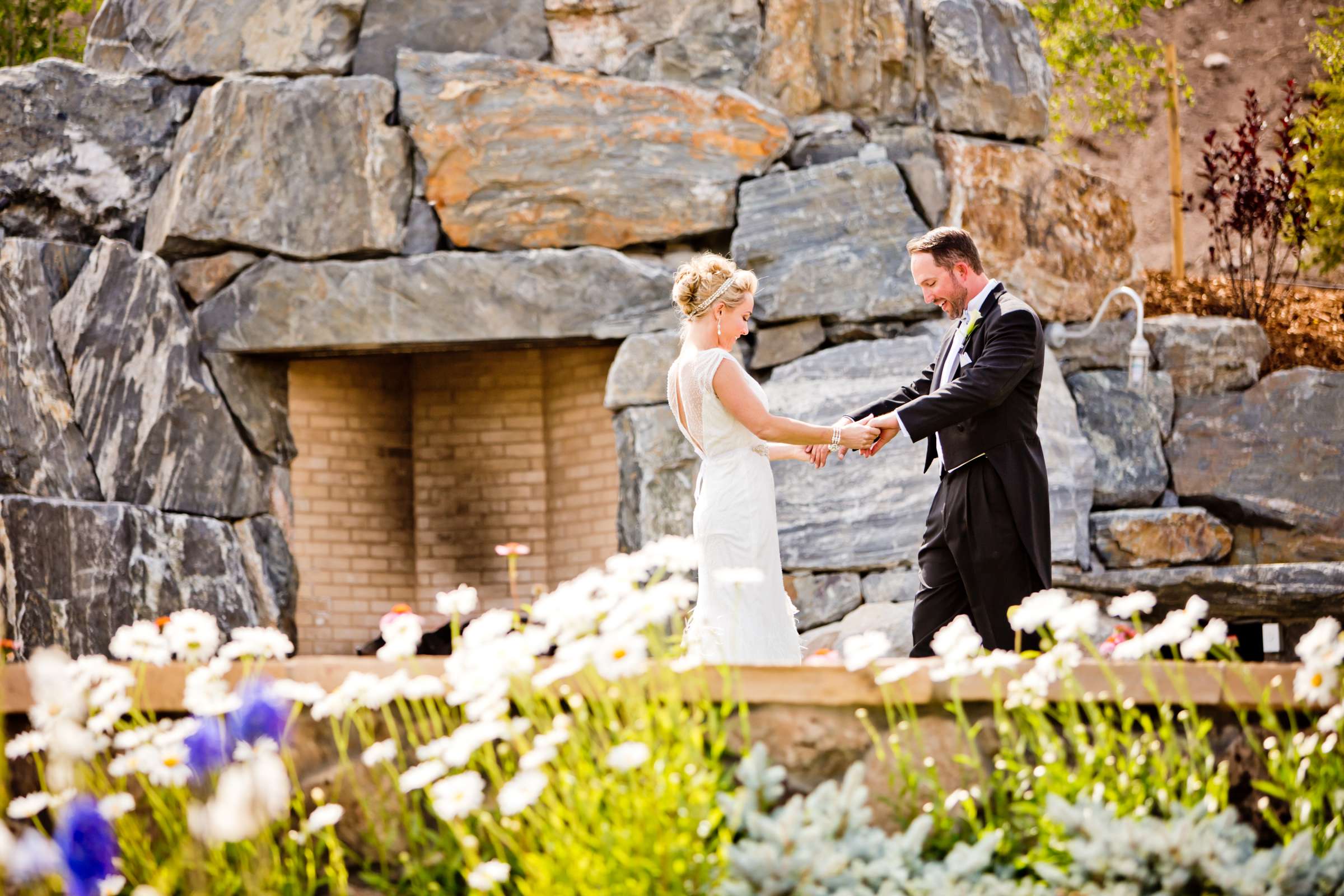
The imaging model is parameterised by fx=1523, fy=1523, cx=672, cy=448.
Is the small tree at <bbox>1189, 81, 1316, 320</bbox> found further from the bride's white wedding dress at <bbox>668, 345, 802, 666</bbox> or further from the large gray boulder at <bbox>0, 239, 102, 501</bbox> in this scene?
the large gray boulder at <bbox>0, 239, 102, 501</bbox>

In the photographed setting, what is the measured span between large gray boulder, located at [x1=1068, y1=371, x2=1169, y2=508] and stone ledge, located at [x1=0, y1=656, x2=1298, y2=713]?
15.0 feet

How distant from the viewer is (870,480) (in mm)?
7082

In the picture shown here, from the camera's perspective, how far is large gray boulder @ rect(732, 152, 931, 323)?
7.25m

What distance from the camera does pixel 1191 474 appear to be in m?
7.43

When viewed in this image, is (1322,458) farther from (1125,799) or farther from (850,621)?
(1125,799)

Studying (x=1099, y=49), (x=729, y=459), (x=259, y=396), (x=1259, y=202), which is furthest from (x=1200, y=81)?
(x=729, y=459)

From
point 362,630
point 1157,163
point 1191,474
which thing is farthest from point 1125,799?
point 1157,163

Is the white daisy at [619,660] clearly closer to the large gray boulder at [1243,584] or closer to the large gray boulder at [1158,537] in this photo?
the large gray boulder at [1243,584]

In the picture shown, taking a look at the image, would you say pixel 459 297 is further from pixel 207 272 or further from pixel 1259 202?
pixel 1259 202

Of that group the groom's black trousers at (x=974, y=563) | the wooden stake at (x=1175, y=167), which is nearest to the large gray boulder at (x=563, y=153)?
the groom's black trousers at (x=974, y=563)

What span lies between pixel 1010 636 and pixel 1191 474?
329 cm

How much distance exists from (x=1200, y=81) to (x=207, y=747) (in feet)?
51.8

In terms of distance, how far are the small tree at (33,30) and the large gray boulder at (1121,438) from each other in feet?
21.2

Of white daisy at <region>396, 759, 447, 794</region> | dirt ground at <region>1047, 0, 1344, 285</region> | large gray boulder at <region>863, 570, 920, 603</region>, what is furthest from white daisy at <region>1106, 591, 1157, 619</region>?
dirt ground at <region>1047, 0, 1344, 285</region>
